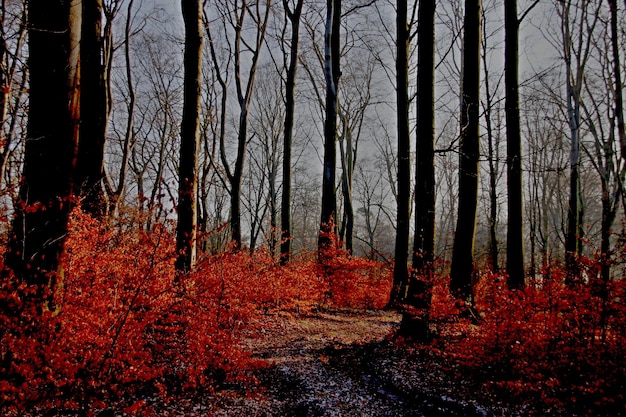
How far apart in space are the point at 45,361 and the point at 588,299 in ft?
20.4

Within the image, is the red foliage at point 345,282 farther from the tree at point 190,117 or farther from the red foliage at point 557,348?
the red foliage at point 557,348

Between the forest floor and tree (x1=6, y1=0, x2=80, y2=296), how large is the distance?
7.17 feet

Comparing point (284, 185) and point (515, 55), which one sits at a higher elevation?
point (515, 55)

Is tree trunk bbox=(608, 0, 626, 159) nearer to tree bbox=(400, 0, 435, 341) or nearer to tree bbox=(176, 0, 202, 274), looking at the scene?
tree bbox=(400, 0, 435, 341)

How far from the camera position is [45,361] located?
3.61 metres

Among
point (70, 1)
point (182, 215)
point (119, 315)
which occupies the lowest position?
point (119, 315)

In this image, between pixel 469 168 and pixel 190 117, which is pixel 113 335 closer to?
pixel 190 117

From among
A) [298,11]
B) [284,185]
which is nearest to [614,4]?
[298,11]

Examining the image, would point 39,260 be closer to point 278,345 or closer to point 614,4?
point 278,345

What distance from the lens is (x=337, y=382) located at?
16.1ft

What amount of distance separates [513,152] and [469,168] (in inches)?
106

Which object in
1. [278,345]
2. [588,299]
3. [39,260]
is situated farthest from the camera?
[278,345]

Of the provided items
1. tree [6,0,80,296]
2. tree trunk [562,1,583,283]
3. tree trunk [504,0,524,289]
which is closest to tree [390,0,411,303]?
tree trunk [504,0,524,289]

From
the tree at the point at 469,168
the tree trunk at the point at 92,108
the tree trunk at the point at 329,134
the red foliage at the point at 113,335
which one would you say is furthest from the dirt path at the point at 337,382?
the tree trunk at the point at 329,134
